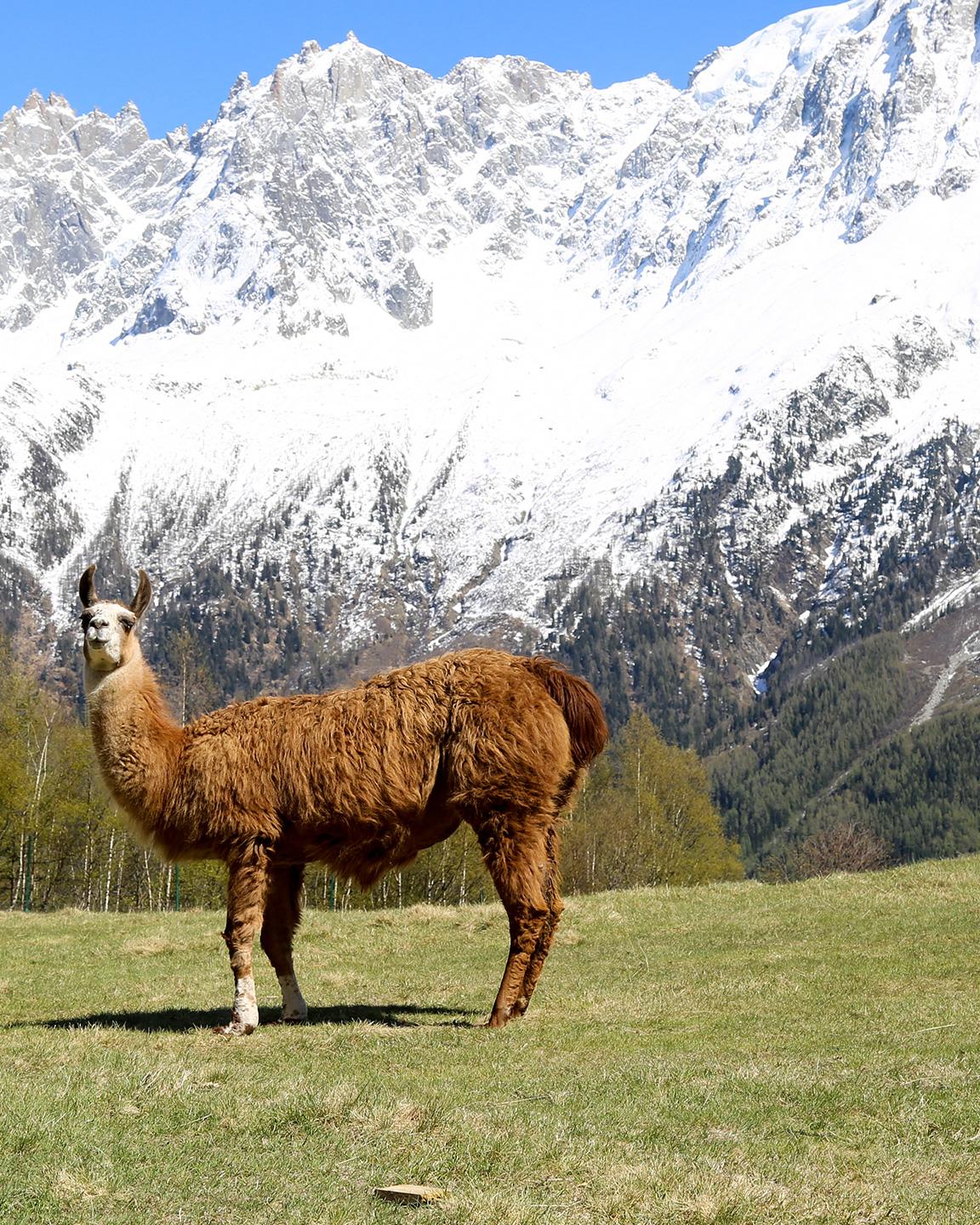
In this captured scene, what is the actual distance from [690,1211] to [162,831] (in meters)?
8.43

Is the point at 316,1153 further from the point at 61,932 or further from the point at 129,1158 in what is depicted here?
the point at 61,932

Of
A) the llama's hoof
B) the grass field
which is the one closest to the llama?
the llama's hoof

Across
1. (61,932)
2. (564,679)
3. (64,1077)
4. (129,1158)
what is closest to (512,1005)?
(564,679)

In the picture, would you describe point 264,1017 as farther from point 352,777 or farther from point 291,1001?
point 352,777

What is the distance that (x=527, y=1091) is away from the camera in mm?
10438

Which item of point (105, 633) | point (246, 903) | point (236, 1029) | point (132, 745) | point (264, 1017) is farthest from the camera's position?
point (264, 1017)

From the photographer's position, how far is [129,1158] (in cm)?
824

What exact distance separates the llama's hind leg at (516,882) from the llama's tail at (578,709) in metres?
0.96

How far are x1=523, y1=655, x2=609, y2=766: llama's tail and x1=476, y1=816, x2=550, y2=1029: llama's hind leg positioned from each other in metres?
0.96

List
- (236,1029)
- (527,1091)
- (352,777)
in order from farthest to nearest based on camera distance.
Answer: (352,777)
(236,1029)
(527,1091)

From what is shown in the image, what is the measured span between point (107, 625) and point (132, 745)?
4.30 feet

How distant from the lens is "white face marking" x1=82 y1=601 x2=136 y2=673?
14.3 m

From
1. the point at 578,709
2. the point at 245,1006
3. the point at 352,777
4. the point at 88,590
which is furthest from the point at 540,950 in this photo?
the point at 88,590

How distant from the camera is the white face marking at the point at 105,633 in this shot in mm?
14312
